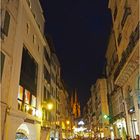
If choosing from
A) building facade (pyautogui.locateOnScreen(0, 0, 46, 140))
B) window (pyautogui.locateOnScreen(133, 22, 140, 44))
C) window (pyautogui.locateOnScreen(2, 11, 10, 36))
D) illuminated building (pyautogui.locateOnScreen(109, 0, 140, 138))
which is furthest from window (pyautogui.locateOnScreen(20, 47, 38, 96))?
window (pyautogui.locateOnScreen(133, 22, 140, 44))

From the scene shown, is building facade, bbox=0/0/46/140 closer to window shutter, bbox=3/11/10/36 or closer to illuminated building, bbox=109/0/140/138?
window shutter, bbox=3/11/10/36

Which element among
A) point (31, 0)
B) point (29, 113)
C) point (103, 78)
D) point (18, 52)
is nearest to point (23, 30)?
point (18, 52)

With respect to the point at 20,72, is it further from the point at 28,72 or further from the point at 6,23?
the point at 6,23

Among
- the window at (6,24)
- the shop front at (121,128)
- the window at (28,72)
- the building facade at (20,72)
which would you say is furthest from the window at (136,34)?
the shop front at (121,128)

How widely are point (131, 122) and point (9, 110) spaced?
14.0 m

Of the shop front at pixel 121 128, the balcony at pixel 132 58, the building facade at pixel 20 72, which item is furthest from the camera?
the shop front at pixel 121 128

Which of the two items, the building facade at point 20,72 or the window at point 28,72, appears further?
the window at point 28,72

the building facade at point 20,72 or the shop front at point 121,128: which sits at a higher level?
the building facade at point 20,72

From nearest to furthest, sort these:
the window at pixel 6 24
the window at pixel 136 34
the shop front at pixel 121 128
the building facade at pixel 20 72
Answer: the building facade at pixel 20 72 < the window at pixel 6 24 < the window at pixel 136 34 < the shop front at pixel 121 128

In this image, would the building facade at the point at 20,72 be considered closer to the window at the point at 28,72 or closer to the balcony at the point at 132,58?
the window at the point at 28,72

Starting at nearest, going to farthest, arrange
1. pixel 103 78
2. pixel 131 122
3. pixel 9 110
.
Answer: pixel 9 110 → pixel 131 122 → pixel 103 78

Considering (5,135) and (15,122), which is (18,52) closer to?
(15,122)

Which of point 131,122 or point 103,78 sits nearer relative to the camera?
point 131,122

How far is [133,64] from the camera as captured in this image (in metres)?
17.5
